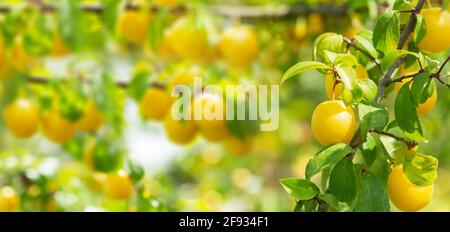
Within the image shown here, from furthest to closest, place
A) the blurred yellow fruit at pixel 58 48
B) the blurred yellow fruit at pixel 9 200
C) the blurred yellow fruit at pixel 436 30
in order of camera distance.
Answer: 1. the blurred yellow fruit at pixel 58 48
2. the blurred yellow fruit at pixel 9 200
3. the blurred yellow fruit at pixel 436 30

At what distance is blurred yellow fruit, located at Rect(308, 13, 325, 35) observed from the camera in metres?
1.57

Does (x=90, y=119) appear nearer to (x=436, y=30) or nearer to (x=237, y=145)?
(x=237, y=145)

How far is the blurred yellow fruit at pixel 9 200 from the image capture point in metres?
1.37

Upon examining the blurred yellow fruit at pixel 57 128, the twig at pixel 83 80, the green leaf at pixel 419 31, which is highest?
the twig at pixel 83 80

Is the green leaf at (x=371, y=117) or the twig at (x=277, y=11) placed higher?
the twig at (x=277, y=11)

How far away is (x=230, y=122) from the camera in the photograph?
155 cm

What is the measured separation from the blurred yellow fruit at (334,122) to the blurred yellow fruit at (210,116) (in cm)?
66

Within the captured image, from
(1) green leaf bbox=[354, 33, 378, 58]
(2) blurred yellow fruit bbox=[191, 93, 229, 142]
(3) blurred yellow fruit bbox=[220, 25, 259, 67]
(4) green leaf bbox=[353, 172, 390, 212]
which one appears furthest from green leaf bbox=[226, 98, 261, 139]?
(4) green leaf bbox=[353, 172, 390, 212]

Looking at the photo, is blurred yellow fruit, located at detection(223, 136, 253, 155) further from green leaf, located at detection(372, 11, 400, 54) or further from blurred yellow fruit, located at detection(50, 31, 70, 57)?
green leaf, located at detection(372, 11, 400, 54)

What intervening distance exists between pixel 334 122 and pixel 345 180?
0.20ft

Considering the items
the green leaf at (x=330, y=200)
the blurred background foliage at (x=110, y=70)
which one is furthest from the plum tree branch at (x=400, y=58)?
the blurred background foliage at (x=110, y=70)

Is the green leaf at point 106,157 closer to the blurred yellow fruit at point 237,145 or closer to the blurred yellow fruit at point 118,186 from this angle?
the blurred yellow fruit at point 118,186

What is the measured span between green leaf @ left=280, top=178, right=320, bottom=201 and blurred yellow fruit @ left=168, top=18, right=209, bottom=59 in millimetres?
848
